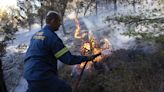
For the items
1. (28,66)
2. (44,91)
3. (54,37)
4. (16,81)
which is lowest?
(16,81)

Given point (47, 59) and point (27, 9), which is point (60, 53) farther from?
point (27, 9)

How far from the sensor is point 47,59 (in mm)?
5598

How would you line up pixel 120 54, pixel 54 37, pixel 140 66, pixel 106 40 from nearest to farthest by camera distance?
pixel 54 37 → pixel 140 66 → pixel 120 54 → pixel 106 40

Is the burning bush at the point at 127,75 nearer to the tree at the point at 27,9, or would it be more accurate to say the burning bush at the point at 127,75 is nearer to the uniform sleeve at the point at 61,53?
the uniform sleeve at the point at 61,53

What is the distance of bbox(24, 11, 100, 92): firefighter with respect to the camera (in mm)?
5520

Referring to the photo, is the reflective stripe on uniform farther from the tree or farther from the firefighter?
the tree

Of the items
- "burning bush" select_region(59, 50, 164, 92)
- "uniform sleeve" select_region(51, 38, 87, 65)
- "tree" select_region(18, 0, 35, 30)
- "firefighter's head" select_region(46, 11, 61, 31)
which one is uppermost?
"firefighter's head" select_region(46, 11, 61, 31)

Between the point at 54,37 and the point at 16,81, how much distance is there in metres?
9.39

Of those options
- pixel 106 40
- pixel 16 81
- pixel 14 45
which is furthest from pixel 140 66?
pixel 14 45

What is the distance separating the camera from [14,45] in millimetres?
17859

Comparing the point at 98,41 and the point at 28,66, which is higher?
the point at 28,66

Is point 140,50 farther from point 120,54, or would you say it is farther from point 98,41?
point 98,41

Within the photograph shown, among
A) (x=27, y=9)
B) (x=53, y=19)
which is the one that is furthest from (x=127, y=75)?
(x=27, y=9)

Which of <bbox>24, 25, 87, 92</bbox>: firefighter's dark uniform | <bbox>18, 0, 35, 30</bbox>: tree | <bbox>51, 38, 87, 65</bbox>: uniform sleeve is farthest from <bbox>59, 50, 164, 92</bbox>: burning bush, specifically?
<bbox>18, 0, 35, 30</bbox>: tree
